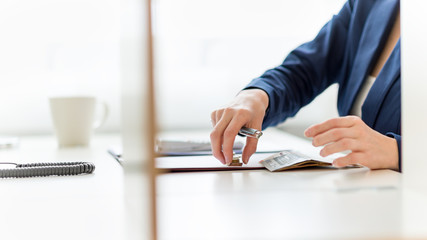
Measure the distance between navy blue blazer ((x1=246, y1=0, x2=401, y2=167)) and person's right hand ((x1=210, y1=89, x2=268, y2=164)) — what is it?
13cm

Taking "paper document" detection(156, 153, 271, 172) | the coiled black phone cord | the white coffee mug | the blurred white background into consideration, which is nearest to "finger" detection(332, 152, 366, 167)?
"paper document" detection(156, 153, 271, 172)

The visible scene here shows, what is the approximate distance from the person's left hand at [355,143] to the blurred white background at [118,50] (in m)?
0.97

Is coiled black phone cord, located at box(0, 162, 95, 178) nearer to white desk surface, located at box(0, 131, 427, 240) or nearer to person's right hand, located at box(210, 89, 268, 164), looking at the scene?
white desk surface, located at box(0, 131, 427, 240)

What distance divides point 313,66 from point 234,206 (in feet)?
2.60

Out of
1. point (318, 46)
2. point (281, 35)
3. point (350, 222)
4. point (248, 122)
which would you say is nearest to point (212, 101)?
point (281, 35)

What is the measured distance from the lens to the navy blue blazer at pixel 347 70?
3.35 feet

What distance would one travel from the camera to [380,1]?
1.16 m

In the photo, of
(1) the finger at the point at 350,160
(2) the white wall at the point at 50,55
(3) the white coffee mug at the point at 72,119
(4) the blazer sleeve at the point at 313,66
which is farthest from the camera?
(2) the white wall at the point at 50,55

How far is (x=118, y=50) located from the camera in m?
1.76

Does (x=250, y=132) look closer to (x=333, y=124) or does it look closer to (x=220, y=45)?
(x=333, y=124)

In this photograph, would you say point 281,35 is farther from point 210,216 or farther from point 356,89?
point 210,216

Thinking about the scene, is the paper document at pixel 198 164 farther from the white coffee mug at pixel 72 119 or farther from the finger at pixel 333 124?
the white coffee mug at pixel 72 119

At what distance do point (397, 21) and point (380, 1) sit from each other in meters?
0.08

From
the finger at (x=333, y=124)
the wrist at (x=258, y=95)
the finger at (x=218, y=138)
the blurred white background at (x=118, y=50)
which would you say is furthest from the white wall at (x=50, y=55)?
the finger at (x=333, y=124)
